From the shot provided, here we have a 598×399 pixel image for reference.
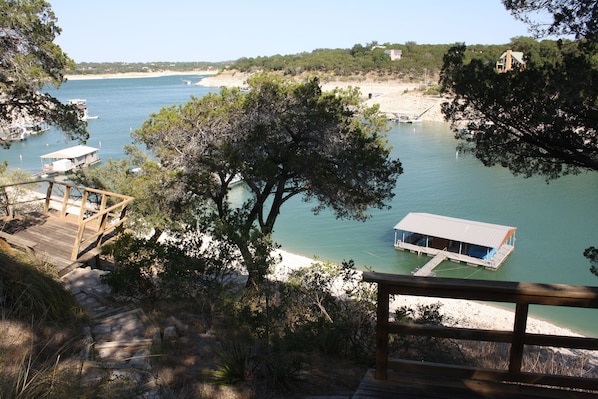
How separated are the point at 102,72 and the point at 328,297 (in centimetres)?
20357

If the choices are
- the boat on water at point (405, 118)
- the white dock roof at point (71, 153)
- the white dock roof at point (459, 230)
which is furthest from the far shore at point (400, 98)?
the white dock roof at point (459, 230)

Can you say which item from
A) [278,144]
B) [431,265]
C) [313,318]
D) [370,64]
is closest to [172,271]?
[313,318]

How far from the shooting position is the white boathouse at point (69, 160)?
1403 inches

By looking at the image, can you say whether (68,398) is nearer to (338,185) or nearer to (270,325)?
(270,325)

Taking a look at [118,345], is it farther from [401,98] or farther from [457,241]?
[401,98]

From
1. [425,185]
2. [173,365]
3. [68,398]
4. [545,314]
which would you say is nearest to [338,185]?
[173,365]

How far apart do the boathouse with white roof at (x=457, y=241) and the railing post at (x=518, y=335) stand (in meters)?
16.6

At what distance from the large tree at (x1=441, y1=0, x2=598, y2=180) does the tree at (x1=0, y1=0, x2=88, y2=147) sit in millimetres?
6591

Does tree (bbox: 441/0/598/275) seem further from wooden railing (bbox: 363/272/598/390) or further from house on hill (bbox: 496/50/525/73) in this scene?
wooden railing (bbox: 363/272/598/390)

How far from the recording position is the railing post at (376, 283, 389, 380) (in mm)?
2770

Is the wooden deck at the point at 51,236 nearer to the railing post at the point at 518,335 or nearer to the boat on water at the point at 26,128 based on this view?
the boat on water at the point at 26,128

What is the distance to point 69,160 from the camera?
3653 cm

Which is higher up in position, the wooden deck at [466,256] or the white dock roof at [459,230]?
the white dock roof at [459,230]

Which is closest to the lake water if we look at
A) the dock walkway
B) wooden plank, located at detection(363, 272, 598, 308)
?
the dock walkway
